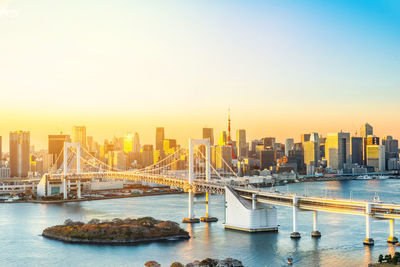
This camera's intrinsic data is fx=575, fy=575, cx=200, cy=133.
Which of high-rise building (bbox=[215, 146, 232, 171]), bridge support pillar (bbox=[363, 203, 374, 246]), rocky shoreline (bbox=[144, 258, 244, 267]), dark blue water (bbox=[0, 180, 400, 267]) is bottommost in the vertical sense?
dark blue water (bbox=[0, 180, 400, 267])

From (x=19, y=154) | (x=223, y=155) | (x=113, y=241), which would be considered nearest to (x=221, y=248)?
(x=113, y=241)

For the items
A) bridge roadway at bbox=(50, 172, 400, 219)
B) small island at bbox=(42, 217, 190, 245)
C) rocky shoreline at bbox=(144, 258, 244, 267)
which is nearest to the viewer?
rocky shoreline at bbox=(144, 258, 244, 267)

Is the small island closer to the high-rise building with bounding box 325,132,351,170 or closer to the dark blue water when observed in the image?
the dark blue water

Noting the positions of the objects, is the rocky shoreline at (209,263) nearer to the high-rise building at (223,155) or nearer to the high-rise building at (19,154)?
the high-rise building at (223,155)

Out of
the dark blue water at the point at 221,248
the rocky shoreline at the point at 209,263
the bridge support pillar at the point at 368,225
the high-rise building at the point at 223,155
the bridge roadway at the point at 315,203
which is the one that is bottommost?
the dark blue water at the point at 221,248

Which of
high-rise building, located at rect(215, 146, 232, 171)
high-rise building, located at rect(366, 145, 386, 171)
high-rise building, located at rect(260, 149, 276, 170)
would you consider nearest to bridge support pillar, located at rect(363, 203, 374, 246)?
high-rise building, located at rect(215, 146, 232, 171)

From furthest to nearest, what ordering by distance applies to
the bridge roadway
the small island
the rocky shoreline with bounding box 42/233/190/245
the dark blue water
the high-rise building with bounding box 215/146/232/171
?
the high-rise building with bounding box 215/146/232/171 < the small island < the rocky shoreline with bounding box 42/233/190/245 < the bridge roadway < the dark blue water

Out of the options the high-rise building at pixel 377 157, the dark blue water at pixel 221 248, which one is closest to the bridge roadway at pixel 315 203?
the dark blue water at pixel 221 248

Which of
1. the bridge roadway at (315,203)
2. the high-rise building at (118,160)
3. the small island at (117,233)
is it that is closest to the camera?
the bridge roadway at (315,203)

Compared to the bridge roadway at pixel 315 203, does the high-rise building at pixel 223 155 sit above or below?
above
